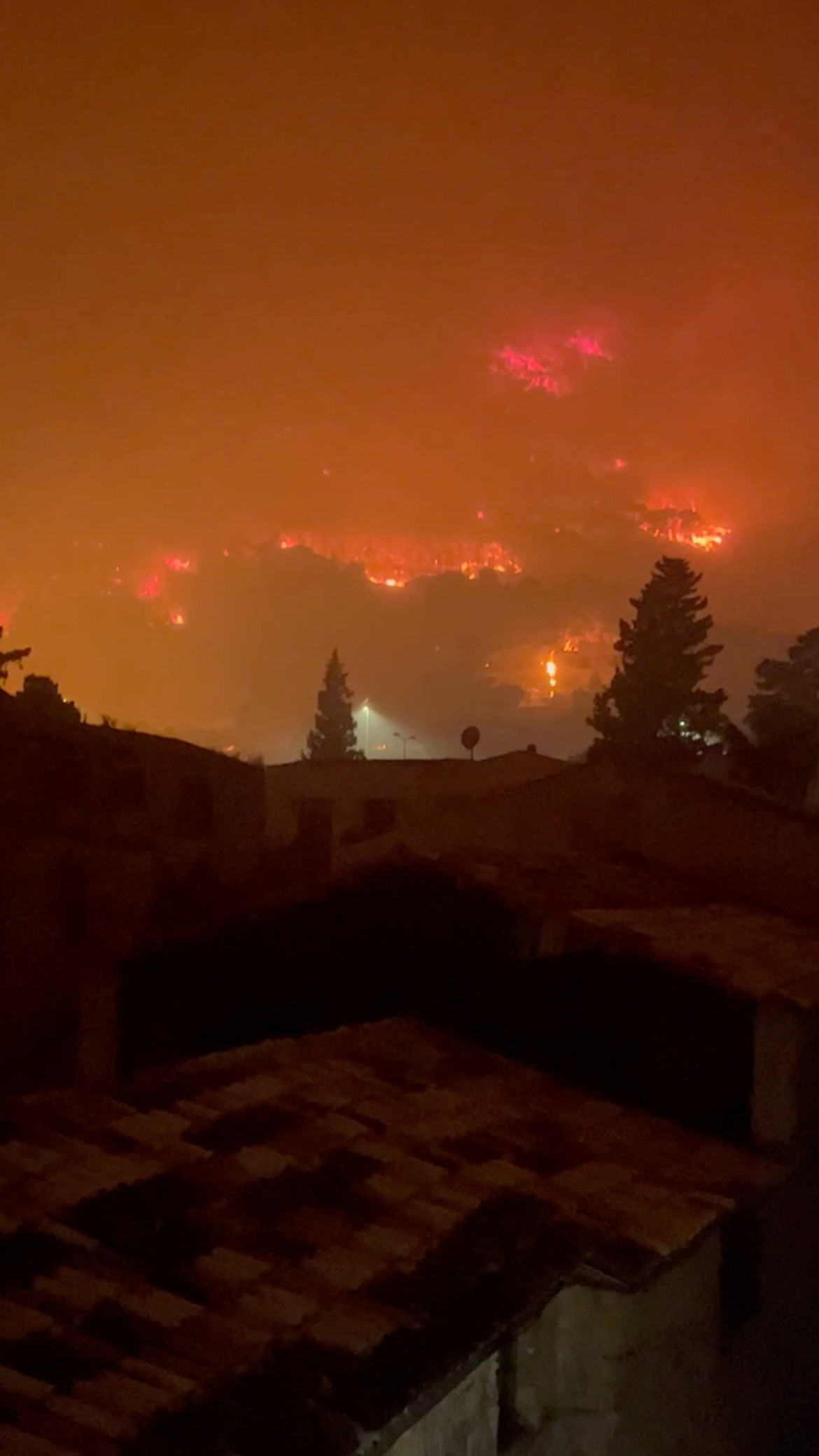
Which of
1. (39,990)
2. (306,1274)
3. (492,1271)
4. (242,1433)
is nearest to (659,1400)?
(492,1271)

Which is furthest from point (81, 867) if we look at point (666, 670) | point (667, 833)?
point (666, 670)

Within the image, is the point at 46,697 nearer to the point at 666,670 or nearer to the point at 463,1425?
the point at 666,670

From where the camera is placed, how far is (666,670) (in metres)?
33.8

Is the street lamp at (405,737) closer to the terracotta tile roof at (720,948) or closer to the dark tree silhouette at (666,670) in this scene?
the dark tree silhouette at (666,670)

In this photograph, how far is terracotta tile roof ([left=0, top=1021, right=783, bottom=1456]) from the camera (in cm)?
354

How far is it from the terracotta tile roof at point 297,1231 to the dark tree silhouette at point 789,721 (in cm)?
1569

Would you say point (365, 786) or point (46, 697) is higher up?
point (46, 697)

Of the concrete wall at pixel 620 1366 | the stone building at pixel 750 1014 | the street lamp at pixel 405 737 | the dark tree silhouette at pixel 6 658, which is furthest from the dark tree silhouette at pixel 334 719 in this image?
the concrete wall at pixel 620 1366

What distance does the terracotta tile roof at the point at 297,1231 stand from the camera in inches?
139

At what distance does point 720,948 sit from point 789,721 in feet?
60.1

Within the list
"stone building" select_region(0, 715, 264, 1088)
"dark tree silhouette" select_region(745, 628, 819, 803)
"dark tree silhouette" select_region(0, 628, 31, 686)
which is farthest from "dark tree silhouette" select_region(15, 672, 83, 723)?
"dark tree silhouette" select_region(745, 628, 819, 803)

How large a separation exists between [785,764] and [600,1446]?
1969 centimetres

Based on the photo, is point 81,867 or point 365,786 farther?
point 365,786

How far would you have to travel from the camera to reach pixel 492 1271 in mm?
4512
